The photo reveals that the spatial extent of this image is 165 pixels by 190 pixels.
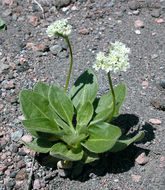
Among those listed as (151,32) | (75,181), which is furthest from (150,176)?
(151,32)

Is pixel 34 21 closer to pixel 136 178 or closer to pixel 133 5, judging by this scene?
pixel 133 5

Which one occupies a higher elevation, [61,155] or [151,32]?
[61,155]

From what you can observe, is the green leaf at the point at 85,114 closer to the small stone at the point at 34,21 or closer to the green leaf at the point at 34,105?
the green leaf at the point at 34,105

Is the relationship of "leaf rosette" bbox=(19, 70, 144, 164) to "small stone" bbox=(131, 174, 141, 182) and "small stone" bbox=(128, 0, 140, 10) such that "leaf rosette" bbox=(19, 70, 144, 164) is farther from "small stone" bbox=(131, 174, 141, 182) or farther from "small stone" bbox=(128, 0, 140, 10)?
"small stone" bbox=(128, 0, 140, 10)

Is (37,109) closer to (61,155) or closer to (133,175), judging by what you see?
(61,155)

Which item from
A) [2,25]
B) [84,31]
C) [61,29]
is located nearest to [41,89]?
[61,29]

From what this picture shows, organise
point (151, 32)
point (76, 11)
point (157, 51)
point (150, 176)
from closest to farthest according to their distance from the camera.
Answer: point (150, 176) < point (157, 51) < point (151, 32) < point (76, 11)

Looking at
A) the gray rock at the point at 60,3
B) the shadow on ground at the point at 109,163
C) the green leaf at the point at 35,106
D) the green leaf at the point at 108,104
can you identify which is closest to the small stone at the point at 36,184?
the shadow on ground at the point at 109,163

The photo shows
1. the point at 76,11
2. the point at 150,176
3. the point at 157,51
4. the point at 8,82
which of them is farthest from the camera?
the point at 76,11
